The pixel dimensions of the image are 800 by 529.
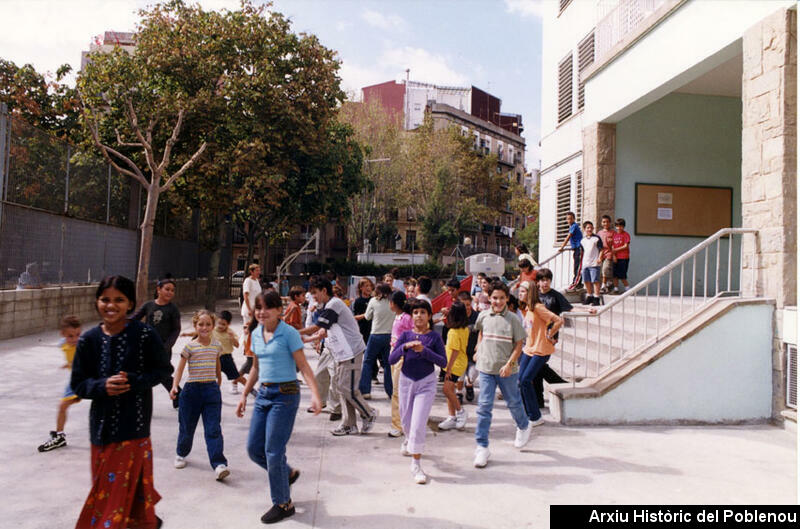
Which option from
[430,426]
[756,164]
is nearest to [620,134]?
[756,164]

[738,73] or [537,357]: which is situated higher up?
[738,73]

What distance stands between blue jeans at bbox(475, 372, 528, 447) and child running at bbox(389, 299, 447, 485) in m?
0.48

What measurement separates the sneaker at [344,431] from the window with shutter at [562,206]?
960 cm

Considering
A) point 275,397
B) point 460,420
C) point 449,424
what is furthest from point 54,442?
point 460,420

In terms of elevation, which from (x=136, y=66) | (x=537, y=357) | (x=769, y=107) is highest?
(x=136, y=66)

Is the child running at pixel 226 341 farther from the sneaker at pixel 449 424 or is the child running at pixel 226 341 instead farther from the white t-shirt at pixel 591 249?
the white t-shirt at pixel 591 249

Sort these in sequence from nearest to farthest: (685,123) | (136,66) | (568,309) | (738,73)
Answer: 1. (568,309)
2. (738,73)
3. (685,123)
4. (136,66)

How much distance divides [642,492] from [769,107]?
5.30 metres

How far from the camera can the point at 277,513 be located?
401 centimetres

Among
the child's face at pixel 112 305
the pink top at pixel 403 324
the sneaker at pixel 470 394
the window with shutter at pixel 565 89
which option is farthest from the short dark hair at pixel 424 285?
the window with shutter at pixel 565 89

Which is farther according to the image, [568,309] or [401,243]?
[401,243]

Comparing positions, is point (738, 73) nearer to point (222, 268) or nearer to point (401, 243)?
point (222, 268)

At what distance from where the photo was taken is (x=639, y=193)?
39.0ft

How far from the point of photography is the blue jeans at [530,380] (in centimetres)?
662
